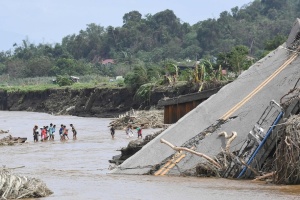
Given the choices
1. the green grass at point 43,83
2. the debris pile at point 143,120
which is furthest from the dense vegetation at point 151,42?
the debris pile at point 143,120

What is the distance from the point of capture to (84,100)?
93688 mm

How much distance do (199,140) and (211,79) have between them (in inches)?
1383

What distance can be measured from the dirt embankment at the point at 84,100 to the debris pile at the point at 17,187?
4564 centimetres

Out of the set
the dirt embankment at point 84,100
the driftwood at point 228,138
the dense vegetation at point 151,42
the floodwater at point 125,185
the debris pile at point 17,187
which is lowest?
the floodwater at point 125,185

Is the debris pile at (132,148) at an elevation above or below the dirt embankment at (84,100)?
below

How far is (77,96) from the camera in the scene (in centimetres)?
9838

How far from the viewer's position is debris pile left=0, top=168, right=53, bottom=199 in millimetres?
17250

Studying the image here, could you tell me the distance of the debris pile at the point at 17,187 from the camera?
56.6ft

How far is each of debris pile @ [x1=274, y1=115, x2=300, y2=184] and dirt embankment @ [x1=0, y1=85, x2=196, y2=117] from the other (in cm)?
4363

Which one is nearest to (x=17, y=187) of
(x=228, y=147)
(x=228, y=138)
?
(x=228, y=147)

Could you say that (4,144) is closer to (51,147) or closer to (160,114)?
(51,147)

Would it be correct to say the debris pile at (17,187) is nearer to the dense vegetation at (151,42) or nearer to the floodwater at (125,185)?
the floodwater at (125,185)

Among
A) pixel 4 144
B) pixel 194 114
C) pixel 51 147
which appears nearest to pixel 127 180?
pixel 194 114

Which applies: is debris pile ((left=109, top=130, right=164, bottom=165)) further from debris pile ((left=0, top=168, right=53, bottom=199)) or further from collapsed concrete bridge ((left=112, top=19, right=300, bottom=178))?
debris pile ((left=0, top=168, right=53, bottom=199))
